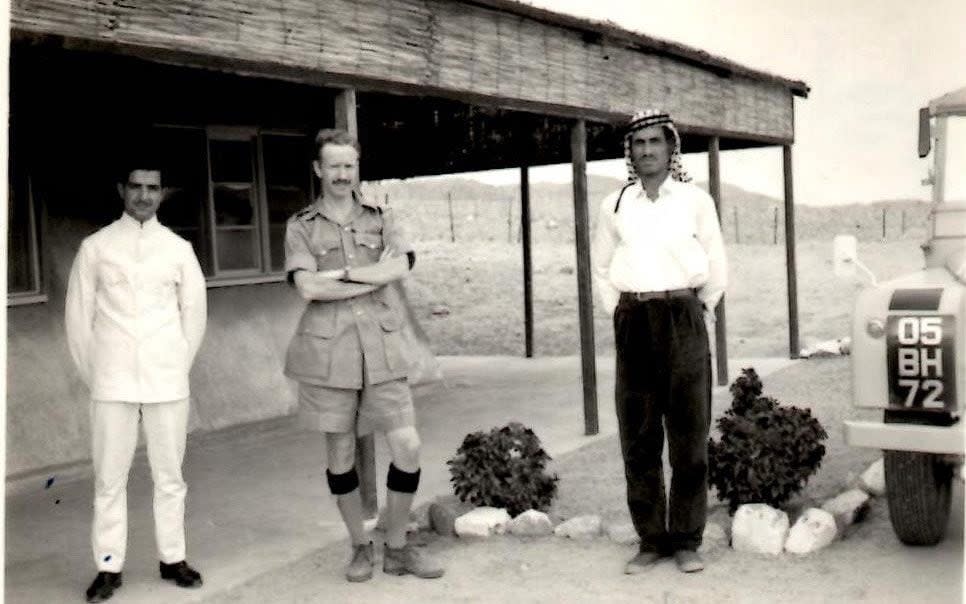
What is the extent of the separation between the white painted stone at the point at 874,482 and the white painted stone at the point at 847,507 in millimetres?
250

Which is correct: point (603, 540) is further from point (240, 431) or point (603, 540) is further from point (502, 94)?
point (240, 431)

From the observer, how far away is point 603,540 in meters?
5.38

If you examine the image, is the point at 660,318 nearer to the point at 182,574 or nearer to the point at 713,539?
the point at 713,539

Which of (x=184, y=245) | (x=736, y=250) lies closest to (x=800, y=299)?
(x=736, y=250)

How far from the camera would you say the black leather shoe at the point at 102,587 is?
15.1 feet

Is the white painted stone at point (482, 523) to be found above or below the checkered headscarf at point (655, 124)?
below

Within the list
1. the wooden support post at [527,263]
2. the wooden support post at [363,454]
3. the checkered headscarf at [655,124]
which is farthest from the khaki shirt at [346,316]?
the wooden support post at [527,263]

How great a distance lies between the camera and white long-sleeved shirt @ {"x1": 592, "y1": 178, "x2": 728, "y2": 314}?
4.55 metres

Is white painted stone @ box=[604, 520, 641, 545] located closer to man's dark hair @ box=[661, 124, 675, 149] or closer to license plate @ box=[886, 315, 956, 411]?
license plate @ box=[886, 315, 956, 411]

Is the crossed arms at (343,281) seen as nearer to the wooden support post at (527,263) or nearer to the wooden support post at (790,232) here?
the wooden support post at (790,232)

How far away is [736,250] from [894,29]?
29518 millimetres

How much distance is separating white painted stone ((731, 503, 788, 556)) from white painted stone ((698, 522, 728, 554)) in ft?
0.21

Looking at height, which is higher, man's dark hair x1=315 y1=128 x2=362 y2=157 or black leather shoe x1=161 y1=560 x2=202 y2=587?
man's dark hair x1=315 y1=128 x2=362 y2=157

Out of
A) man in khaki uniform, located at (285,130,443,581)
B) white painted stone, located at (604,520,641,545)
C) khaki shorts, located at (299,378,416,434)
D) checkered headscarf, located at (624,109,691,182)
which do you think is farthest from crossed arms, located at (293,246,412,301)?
white painted stone, located at (604,520,641,545)
